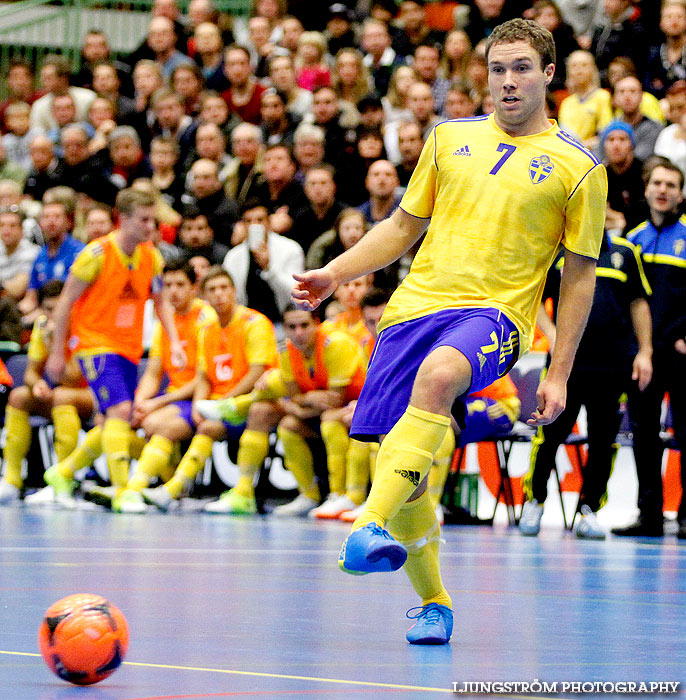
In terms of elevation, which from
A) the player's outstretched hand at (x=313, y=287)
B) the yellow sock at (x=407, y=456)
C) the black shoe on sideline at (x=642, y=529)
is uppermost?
the player's outstretched hand at (x=313, y=287)

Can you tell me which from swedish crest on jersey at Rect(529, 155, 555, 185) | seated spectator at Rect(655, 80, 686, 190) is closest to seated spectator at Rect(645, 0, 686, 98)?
seated spectator at Rect(655, 80, 686, 190)

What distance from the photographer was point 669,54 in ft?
41.4

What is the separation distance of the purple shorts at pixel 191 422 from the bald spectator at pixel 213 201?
6.48 ft

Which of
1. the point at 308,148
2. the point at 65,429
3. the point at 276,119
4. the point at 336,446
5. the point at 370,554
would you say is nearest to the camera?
the point at 370,554

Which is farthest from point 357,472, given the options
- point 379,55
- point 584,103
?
point 379,55

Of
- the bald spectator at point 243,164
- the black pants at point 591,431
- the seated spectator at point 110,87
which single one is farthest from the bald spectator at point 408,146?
the seated spectator at point 110,87

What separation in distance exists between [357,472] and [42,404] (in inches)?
134

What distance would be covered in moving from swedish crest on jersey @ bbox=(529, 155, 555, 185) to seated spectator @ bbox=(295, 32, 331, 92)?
414 inches

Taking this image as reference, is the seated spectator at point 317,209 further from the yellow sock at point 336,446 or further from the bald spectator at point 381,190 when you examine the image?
the yellow sock at point 336,446

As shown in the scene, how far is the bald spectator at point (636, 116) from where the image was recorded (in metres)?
11.4

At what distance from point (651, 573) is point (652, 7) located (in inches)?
329

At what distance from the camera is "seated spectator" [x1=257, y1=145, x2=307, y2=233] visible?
41.0 feet

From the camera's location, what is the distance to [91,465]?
12266mm

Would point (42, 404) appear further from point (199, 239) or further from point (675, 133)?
point (675, 133)
